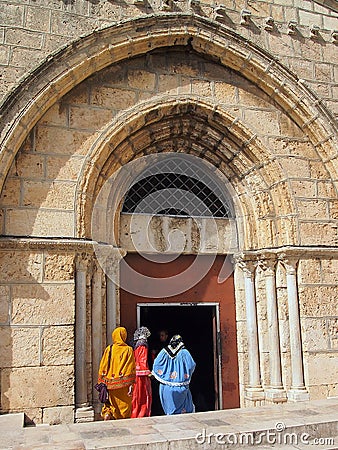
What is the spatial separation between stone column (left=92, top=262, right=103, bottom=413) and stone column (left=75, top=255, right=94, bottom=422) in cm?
15

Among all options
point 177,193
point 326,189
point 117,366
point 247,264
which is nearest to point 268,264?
point 247,264

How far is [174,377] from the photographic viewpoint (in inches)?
207

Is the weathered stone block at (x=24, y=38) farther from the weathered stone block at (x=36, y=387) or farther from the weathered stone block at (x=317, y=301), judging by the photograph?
the weathered stone block at (x=317, y=301)

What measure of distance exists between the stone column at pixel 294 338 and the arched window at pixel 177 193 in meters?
1.14

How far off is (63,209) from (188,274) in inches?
71.3

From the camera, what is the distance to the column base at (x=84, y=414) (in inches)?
198

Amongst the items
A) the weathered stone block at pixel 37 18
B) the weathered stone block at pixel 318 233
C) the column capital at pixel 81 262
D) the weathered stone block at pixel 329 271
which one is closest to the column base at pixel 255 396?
the weathered stone block at pixel 329 271

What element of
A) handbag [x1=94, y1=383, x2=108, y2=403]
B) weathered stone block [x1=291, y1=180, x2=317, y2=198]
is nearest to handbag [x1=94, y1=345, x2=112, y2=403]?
handbag [x1=94, y1=383, x2=108, y2=403]

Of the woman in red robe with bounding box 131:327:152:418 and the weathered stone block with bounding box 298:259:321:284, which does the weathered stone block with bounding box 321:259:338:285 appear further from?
the woman in red robe with bounding box 131:327:152:418

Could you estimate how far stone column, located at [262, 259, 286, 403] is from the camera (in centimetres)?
583

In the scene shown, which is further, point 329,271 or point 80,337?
point 329,271

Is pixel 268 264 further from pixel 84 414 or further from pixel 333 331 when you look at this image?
pixel 84 414

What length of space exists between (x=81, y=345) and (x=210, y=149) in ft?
9.58

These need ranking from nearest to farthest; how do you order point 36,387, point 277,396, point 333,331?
1. point 36,387
2. point 277,396
3. point 333,331
